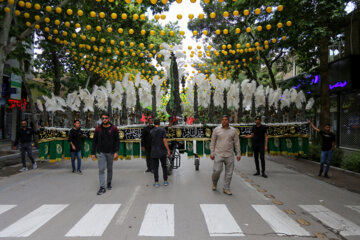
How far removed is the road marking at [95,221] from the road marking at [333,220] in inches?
147

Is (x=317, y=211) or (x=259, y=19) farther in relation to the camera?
(x=259, y=19)

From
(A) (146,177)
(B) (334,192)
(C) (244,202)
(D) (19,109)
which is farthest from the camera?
(D) (19,109)

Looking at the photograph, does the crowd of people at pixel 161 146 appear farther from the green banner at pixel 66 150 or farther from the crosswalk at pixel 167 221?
the crosswalk at pixel 167 221

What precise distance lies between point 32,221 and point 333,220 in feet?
17.1

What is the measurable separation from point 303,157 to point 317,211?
27.5 ft

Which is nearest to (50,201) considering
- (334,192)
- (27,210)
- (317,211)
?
(27,210)

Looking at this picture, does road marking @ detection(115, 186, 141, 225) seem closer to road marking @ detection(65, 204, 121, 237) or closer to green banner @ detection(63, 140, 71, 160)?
road marking @ detection(65, 204, 121, 237)

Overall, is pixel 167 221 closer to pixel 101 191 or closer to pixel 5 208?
pixel 101 191

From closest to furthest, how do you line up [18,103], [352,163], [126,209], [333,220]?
[333,220] < [126,209] < [352,163] < [18,103]

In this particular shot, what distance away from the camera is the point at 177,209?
543 cm

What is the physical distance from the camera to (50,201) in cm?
604

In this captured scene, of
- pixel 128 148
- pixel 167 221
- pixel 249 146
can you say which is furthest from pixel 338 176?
pixel 128 148

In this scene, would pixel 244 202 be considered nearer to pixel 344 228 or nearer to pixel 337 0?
pixel 344 228

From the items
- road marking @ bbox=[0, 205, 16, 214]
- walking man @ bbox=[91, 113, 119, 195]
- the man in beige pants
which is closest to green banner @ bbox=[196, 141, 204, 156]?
the man in beige pants
